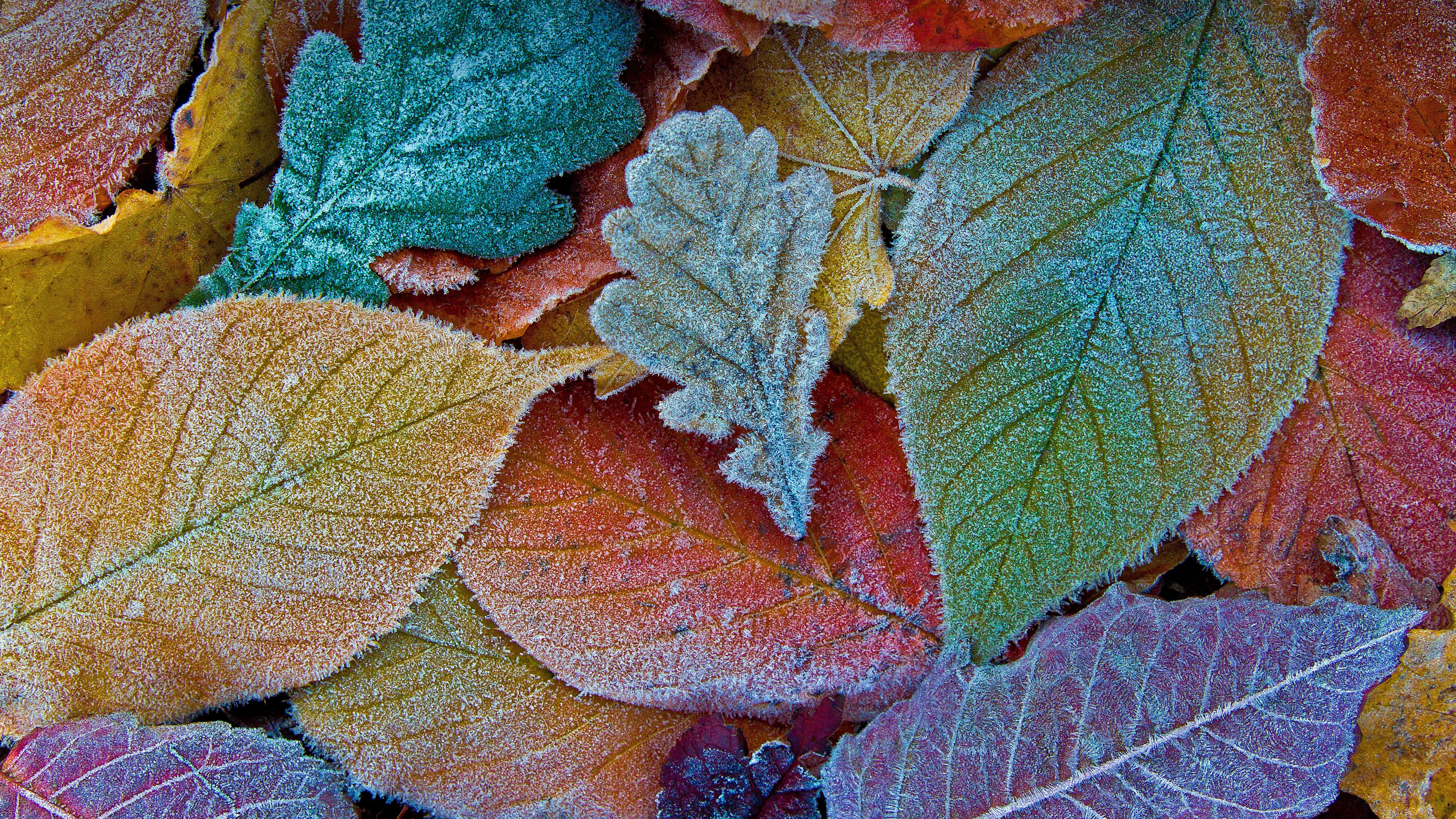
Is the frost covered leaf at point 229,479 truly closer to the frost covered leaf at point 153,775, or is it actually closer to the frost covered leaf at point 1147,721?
the frost covered leaf at point 153,775

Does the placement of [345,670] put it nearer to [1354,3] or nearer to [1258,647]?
[1258,647]

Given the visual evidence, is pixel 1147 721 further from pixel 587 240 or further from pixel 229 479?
pixel 229 479

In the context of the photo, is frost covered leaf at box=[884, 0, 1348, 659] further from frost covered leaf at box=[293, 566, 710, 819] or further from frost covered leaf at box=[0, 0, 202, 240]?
frost covered leaf at box=[0, 0, 202, 240]

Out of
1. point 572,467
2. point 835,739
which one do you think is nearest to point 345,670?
point 572,467

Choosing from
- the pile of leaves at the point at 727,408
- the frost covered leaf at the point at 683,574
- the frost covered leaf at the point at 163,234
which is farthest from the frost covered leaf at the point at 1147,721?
the frost covered leaf at the point at 163,234

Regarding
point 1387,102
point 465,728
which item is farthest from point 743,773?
point 1387,102

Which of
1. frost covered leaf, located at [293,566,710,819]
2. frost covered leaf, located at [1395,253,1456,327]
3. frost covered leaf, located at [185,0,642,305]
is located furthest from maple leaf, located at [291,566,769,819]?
frost covered leaf, located at [1395,253,1456,327]
